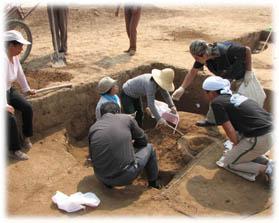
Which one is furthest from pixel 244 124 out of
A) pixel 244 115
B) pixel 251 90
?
pixel 251 90

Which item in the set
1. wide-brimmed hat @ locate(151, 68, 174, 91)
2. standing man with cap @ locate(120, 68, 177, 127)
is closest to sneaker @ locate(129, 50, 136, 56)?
standing man with cap @ locate(120, 68, 177, 127)

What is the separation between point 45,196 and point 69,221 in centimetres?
62

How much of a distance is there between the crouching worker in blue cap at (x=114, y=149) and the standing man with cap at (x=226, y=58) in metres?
1.45

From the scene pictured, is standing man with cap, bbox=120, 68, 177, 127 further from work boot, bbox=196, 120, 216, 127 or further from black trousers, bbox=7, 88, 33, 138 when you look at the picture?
black trousers, bbox=7, 88, 33, 138

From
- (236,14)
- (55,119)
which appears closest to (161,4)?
(236,14)

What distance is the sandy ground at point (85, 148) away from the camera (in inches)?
183

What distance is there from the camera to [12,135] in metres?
5.16

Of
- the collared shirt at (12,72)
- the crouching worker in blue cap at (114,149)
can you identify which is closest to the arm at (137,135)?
the crouching worker in blue cap at (114,149)

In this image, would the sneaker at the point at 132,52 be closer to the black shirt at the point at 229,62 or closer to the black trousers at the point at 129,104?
the black trousers at the point at 129,104

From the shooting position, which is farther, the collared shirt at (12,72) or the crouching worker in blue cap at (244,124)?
the collared shirt at (12,72)

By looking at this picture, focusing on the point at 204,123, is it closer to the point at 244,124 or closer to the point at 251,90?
the point at 251,90

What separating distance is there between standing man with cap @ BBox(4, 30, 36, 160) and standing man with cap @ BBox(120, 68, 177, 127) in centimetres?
140

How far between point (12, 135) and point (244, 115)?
108 inches

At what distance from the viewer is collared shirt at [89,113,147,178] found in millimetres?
4590
